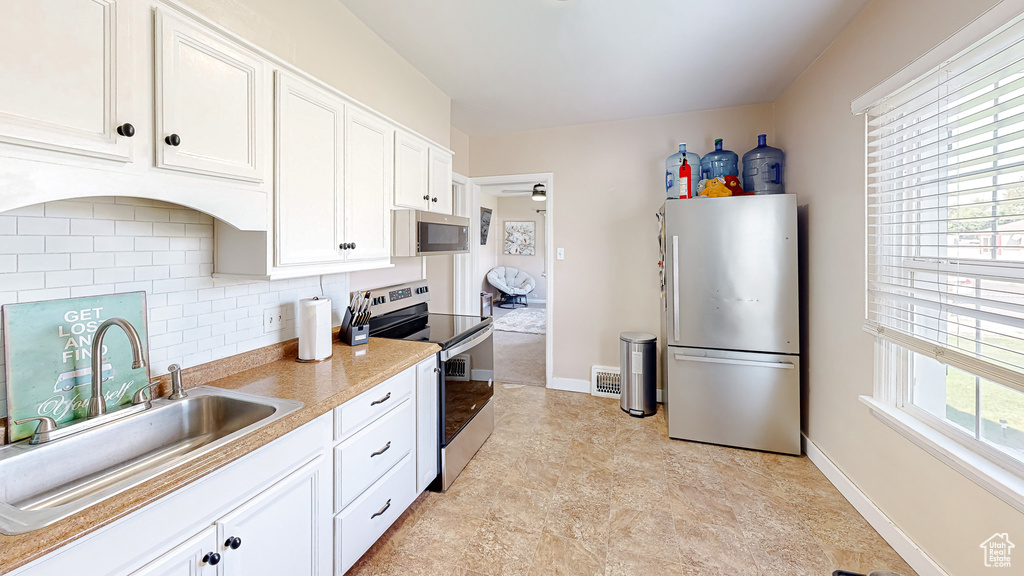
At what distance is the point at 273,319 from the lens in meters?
1.81

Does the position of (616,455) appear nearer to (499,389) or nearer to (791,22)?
(499,389)

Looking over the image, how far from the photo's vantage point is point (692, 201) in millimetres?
2705

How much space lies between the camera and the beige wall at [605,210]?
3.48m

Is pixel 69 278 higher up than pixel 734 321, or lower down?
higher up

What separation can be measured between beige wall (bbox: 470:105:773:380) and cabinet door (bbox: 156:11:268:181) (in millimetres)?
2759

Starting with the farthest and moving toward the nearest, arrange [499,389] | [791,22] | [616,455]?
[499,389] → [616,455] → [791,22]

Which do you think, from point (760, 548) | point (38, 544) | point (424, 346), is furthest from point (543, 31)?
point (760, 548)

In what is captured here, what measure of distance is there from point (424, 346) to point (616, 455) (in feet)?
4.97

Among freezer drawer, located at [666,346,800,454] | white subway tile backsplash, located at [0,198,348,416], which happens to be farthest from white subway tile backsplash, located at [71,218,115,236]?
freezer drawer, located at [666,346,800,454]

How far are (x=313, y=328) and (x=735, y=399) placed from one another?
2.62 meters

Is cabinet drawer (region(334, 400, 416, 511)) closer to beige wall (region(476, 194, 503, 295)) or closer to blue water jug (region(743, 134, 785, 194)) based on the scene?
blue water jug (region(743, 134, 785, 194))

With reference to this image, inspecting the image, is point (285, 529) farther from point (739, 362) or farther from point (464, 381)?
point (739, 362)

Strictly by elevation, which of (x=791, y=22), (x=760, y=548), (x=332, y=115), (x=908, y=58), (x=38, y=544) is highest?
(x=791, y=22)

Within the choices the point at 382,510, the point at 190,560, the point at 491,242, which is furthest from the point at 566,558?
the point at 491,242
